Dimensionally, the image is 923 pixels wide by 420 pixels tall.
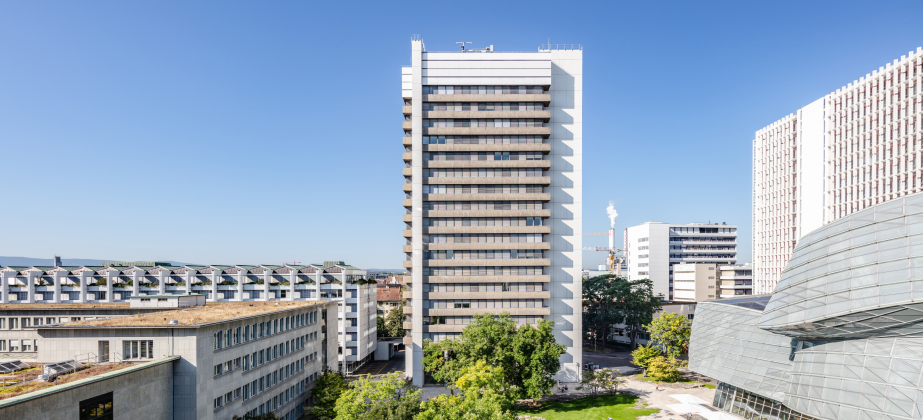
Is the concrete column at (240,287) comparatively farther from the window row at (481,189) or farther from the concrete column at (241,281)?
the window row at (481,189)

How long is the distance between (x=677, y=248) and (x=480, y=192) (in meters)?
123

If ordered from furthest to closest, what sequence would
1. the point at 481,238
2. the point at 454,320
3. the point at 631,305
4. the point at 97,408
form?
1. the point at 631,305
2. the point at 481,238
3. the point at 454,320
4. the point at 97,408

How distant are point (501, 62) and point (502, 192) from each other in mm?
22665

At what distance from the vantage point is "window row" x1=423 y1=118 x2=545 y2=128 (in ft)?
257

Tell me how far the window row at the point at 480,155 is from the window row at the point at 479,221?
1046 centimetres

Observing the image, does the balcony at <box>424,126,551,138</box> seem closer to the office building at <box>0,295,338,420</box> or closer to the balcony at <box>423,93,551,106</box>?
the balcony at <box>423,93,551,106</box>

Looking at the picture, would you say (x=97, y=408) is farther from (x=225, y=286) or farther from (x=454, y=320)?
(x=225, y=286)

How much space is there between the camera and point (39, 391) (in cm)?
2806

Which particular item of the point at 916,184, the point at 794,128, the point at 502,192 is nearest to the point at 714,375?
the point at 502,192

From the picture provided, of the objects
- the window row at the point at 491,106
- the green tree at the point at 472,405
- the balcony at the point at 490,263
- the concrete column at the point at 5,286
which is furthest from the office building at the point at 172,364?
the concrete column at the point at 5,286

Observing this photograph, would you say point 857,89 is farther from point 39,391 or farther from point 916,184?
point 39,391

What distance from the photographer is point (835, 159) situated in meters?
99.6

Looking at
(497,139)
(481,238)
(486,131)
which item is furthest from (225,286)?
(497,139)

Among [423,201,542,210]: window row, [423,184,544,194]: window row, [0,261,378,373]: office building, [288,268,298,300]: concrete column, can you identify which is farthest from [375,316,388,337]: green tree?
[423,184,544,194]: window row
